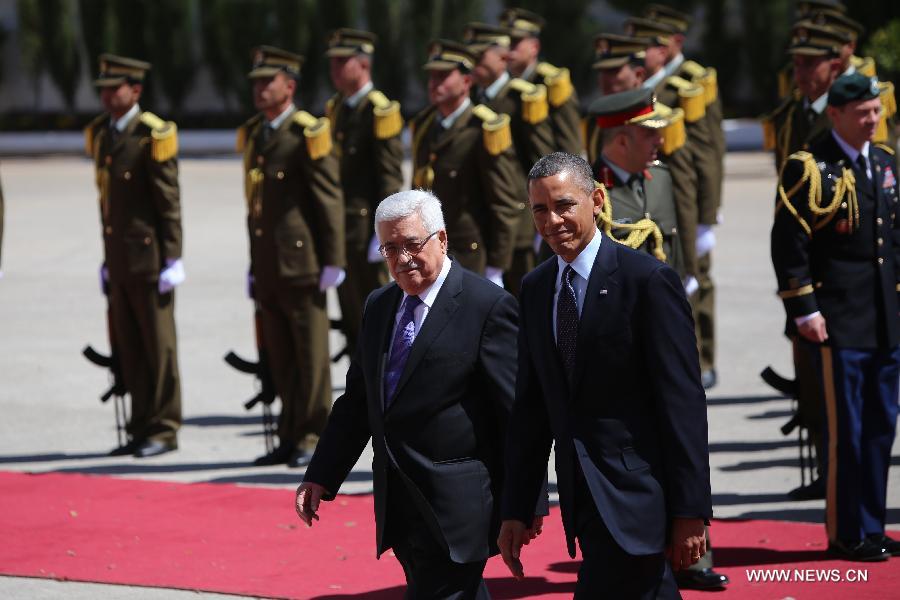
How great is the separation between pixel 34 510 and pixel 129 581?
4.68ft

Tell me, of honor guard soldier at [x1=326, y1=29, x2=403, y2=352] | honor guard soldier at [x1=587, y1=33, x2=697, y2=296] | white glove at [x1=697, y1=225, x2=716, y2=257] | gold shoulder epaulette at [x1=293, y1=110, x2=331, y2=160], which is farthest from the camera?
honor guard soldier at [x1=326, y1=29, x2=403, y2=352]

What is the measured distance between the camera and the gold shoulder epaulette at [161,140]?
9.02 meters

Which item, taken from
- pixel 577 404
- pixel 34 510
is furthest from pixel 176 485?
pixel 577 404

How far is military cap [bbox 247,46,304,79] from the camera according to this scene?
29.0ft

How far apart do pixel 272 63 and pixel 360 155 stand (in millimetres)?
1775

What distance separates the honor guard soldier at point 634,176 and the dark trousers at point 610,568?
6.22 ft

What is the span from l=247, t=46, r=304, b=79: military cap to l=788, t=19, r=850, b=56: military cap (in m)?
2.75

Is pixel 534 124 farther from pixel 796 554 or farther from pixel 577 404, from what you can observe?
pixel 577 404

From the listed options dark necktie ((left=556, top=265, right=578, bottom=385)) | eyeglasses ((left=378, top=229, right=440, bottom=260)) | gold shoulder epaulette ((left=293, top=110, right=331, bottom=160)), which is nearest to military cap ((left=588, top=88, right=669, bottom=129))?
eyeglasses ((left=378, top=229, right=440, bottom=260))

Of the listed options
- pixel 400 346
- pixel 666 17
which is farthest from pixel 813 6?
pixel 400 346

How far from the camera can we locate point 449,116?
375 inches

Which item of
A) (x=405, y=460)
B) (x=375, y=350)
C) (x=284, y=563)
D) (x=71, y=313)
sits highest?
(x=375, y=350)

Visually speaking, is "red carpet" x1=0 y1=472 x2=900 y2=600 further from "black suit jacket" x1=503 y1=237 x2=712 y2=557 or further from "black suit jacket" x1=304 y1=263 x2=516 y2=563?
"black suit jacket" x1=503 y1=237 x2=712 y2=557

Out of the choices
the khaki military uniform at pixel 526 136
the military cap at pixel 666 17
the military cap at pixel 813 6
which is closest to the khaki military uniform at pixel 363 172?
the khaki military uniform at pixel 526 136
